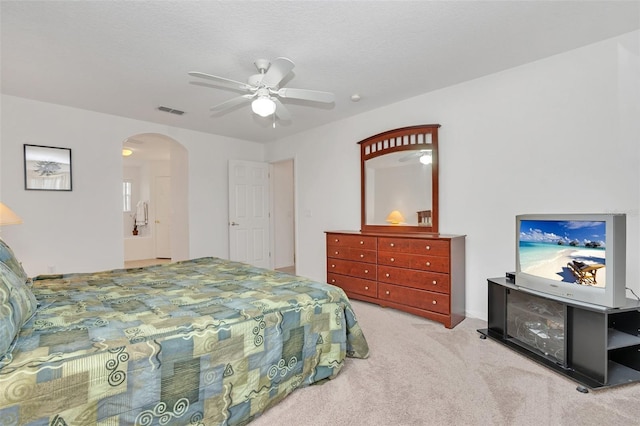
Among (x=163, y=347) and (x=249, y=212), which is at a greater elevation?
(x=249, y=212)

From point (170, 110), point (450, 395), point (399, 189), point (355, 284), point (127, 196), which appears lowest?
point (450, 395)

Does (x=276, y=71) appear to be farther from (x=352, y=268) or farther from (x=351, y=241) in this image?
(x=352, y=268)

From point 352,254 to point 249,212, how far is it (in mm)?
2538

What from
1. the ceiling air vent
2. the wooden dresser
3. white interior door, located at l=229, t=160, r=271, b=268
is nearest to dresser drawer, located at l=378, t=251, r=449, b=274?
the wooden dresser

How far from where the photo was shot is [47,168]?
12.7 feet

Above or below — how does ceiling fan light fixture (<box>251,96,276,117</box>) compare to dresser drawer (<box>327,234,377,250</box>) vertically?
above

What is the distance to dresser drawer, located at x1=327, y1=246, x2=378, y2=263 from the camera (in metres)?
3.69

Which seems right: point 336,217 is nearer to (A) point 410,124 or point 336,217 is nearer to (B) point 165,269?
(A) point 410,124

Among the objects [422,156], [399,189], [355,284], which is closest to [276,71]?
[422,156]

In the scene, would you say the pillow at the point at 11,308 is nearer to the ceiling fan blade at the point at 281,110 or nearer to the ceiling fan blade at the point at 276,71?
the ceiling fan blade at the point at 276,71

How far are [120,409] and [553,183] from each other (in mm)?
3405

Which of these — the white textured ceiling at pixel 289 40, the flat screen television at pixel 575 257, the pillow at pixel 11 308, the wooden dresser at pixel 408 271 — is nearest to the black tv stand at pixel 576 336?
the flat screen television at pixel 575 257

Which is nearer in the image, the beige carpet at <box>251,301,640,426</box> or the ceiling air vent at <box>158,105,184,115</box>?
the beige carpet at <box>251,301,640,426</box>

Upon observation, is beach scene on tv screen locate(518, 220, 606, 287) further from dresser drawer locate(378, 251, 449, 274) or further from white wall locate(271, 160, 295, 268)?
white wall locate(271, 160, 295, 268)
